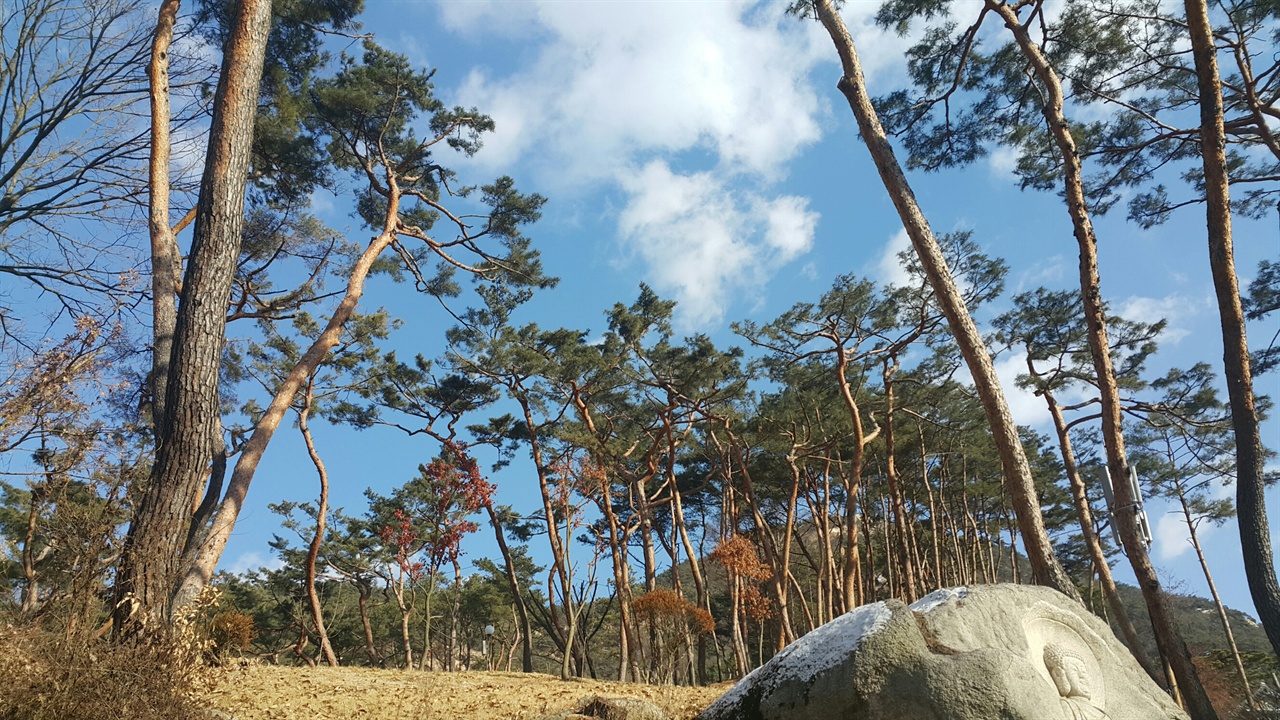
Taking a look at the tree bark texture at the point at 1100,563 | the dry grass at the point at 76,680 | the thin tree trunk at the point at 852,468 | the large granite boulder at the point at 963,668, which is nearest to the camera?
the dry grass at the point at 76,680

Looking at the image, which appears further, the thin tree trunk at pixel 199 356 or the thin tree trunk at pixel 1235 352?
the thin tree trunk at pixel 1235 352

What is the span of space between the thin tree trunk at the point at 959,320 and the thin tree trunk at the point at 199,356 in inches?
233

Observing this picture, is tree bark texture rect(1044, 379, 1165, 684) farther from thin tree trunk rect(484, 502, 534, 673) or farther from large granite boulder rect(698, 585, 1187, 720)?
thin tree trunk rect(484, 502, 534, 673)

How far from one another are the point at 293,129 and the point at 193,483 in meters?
5.96

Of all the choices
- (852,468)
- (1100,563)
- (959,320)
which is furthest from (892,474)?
(959,320)

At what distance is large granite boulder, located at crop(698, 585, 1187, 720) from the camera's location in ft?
14.7

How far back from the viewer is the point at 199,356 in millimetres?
6543

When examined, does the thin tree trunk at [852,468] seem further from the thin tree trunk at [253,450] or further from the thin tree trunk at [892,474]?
the thin tree trunk at [253,450]

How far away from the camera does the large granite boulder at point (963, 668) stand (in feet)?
14.7

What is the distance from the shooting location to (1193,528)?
21281 millimetres

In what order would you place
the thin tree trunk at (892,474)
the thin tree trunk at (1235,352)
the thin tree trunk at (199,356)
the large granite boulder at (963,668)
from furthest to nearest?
the thin tree trunk at (892,474)
the thin tree trunk at (1235,352)
the thin tree trunk at (199,356)
the large granite boulder at (963,668)

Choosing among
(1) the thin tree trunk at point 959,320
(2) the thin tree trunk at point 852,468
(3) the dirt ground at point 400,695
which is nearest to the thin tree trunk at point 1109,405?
(1) the thin tree trunk at point 959,320

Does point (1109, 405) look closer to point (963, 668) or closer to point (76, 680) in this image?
point (963, 668)

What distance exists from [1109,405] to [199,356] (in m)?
8.53
